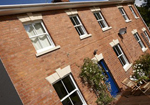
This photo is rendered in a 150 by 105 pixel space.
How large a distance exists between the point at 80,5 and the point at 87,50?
3.16 metres

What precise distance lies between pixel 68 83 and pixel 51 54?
161 centimetres

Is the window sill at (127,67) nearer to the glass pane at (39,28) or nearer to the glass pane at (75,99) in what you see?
the glass pane at (75,99)

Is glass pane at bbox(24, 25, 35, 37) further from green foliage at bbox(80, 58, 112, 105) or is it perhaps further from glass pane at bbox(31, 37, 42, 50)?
green foliage at bbox(80, 58, 112, 105)

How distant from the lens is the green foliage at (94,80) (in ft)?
22.2

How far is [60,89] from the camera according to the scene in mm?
6074

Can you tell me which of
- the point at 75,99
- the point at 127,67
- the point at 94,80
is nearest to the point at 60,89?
the point at 75,99

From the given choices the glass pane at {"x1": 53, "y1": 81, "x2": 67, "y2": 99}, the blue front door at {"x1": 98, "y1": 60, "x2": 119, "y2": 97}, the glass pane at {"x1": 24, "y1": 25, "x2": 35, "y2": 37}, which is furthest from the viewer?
the blue front door at {"x1": 98, "y1": 60, "x2": 119, "y2": 97}

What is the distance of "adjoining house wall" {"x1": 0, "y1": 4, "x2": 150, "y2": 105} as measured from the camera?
5047 mm

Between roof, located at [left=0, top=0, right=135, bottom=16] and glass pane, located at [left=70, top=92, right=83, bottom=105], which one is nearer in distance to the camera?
roof, located at [left=0, top=0, right=135, bottom=16]

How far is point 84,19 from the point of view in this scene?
8.80 m

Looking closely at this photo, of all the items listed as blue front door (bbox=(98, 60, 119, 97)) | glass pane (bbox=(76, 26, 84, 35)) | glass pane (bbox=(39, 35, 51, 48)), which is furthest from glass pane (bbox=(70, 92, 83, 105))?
glass pane (bbox=(76, 26, 84, 35))

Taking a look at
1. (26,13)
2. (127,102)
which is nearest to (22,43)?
(26,13)

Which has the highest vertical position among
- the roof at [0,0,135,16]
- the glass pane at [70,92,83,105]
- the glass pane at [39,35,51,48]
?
the roof at [0,0,135,16]

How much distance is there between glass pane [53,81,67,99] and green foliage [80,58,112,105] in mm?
1166
